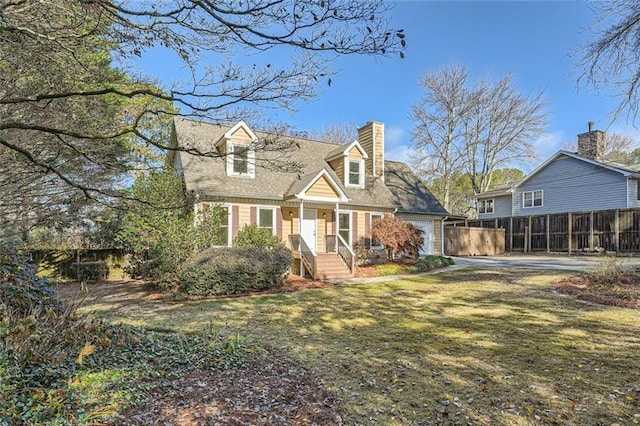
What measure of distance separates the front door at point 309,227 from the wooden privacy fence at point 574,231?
1397cm

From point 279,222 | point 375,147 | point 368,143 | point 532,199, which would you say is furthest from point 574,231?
point 279,222

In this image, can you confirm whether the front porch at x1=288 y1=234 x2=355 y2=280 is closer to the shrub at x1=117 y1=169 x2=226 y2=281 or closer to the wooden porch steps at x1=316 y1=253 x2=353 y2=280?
the wooden porch steps at x1=316 y1=253 x2=353 y2=280

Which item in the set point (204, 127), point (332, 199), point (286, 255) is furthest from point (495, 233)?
point (204, 127)

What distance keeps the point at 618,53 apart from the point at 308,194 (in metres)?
9.99

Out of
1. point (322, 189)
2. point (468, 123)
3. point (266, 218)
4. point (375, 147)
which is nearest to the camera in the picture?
point (322, 189)

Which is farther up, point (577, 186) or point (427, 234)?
point (577, 186)

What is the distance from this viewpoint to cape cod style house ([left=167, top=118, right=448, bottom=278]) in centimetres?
1370

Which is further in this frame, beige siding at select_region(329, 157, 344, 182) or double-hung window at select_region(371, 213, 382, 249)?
beige siding at select_region(329, 157, 344, 182)


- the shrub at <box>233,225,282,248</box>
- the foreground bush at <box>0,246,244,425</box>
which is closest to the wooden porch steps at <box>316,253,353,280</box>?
the shrub at <box>233,225,282,248</box>

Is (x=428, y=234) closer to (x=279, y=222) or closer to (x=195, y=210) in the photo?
(x=279, y=222)

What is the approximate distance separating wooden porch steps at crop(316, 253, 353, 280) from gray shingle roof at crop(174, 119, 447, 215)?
9.94 feet

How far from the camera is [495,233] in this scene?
2509cm

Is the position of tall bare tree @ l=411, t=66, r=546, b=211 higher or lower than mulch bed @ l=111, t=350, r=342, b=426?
higher

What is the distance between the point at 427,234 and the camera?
770 inches
